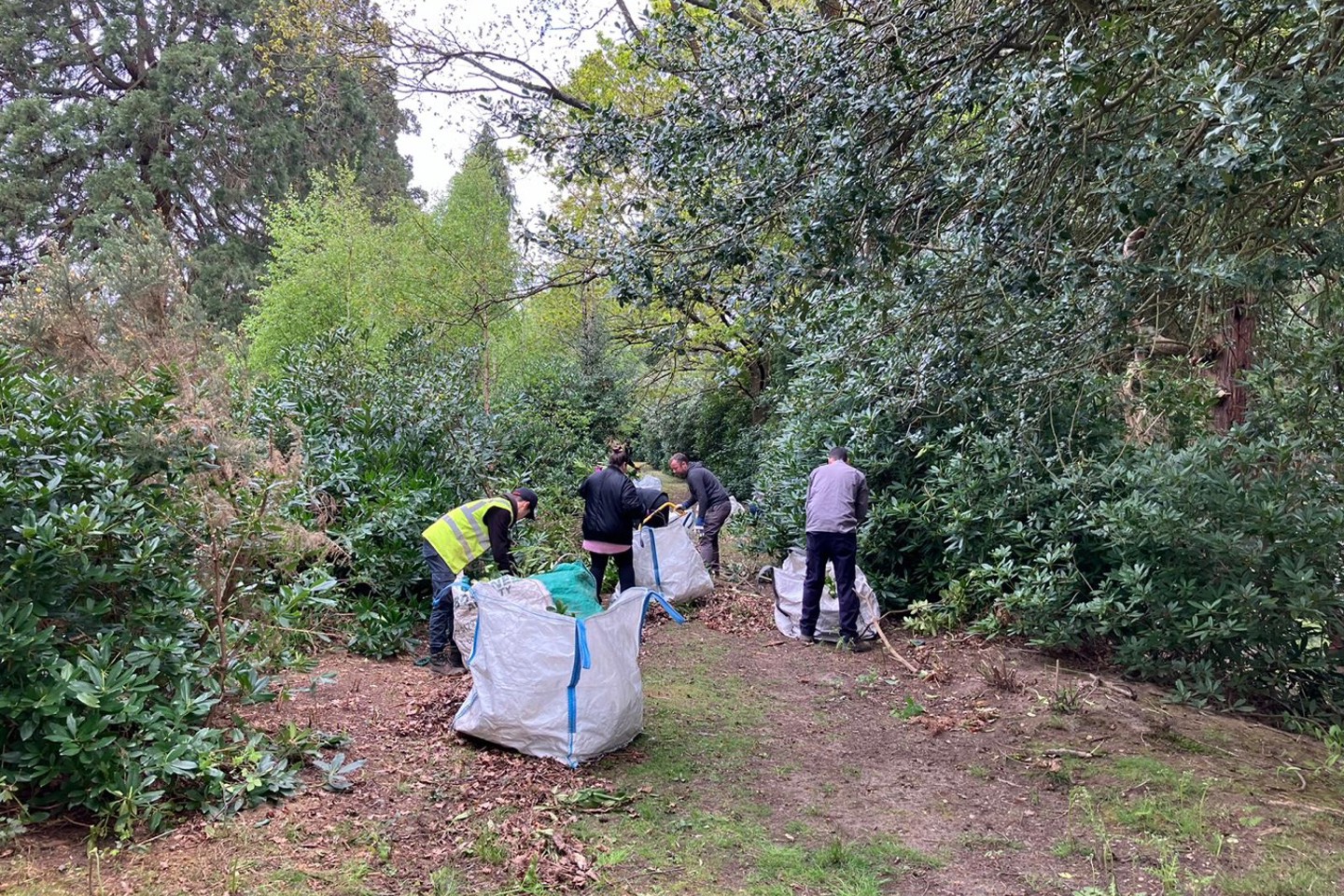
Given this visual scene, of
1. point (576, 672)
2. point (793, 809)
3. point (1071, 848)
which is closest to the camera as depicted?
point (1071, 848)

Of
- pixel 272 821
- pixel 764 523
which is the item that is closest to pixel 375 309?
pixel 764 523

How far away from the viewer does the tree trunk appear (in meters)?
6.80

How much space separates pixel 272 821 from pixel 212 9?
30.8 meters

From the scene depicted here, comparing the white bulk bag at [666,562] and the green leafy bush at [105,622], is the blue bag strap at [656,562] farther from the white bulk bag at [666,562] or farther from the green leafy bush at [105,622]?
the green leafy bush at [105,622]

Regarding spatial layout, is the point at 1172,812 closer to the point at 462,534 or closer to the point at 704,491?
the point at 462,534

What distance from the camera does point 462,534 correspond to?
240 inches

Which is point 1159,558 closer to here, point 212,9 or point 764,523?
point 764,523

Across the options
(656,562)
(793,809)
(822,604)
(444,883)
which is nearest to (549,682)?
(444,883)

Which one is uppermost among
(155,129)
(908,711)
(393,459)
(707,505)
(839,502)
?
(155,129)

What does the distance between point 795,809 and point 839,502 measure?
3.31 meters

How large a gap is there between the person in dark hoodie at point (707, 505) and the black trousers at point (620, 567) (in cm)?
214

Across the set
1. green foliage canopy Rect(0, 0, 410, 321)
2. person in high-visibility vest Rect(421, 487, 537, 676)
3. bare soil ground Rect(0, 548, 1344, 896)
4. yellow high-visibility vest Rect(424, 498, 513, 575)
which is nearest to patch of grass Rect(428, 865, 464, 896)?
bare soil ground Rect(0, 548, 1344, 896)

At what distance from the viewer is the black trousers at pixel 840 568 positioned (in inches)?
275

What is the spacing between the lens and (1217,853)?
3.40 meters
